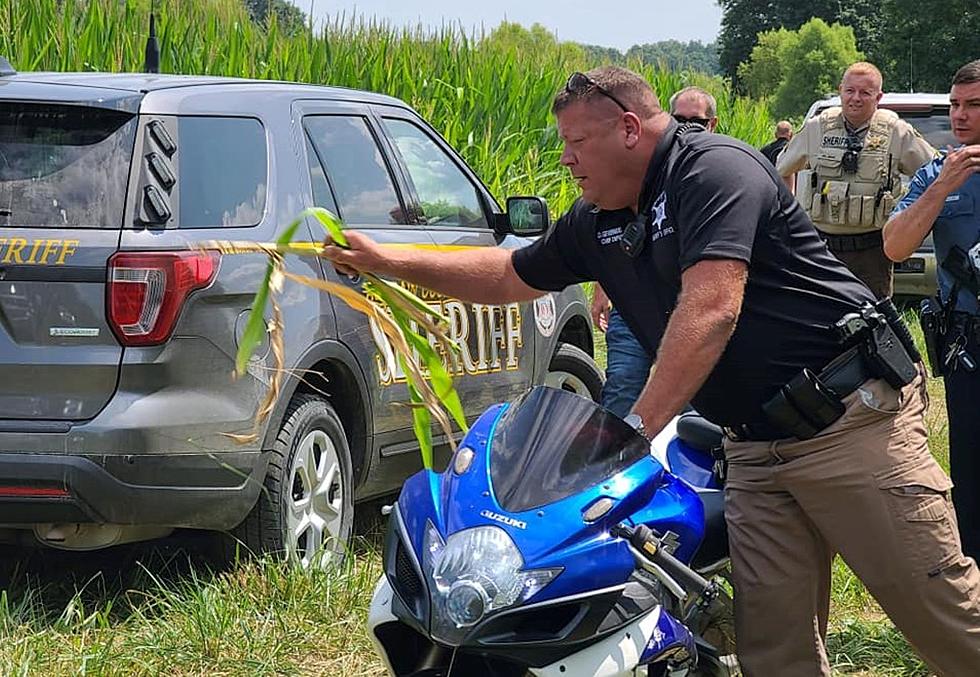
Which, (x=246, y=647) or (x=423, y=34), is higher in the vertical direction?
(x=423, y=34)

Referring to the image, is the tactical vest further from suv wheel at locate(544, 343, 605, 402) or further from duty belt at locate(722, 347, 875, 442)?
duty belt at locate(722, 347, 875, 442)

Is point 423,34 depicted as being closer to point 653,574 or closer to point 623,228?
point 623,228

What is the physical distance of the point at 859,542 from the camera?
3.43 metres

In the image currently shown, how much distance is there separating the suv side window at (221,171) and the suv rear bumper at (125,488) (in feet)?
2.62

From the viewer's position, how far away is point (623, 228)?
3.53 m

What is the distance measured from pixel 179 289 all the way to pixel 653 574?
93.1 inches

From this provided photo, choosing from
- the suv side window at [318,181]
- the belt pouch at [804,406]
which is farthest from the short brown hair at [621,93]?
the suv side window at [318,181]

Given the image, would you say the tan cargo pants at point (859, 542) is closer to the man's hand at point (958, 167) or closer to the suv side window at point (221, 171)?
the man's hand at point (958, 167)

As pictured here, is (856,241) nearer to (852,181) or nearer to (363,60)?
(852,181)

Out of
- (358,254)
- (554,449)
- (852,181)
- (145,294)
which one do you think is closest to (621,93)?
(358,254)

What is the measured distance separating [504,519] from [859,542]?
1.09 m

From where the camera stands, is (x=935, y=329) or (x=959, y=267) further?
(x=935, y=329)

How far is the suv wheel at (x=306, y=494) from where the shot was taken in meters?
5.04

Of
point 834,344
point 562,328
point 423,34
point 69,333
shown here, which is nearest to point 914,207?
point 834,344
